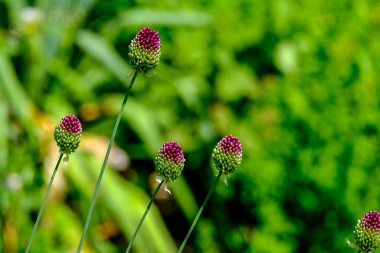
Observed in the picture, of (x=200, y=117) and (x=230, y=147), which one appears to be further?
(x=200, y=117)

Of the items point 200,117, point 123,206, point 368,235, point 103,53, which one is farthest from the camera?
point 200,117

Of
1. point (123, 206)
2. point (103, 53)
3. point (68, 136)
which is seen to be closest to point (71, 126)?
point (68, 136)

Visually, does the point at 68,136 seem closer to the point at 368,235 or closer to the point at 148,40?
the point at 148,40

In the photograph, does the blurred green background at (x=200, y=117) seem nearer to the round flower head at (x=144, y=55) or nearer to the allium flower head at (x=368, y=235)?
the round flower head at (x=144, y=55)

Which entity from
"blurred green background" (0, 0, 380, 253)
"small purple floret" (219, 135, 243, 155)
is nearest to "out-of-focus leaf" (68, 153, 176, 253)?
"blurred green background" (0, 0, 380, 253)

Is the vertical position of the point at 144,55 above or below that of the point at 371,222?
above

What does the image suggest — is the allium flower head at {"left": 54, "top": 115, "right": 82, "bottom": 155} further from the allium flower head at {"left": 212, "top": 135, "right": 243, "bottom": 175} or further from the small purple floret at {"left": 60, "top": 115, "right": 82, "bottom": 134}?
the allium flower head at {"left": 212, "top": 135, "right": 243, "bottom": 175}
